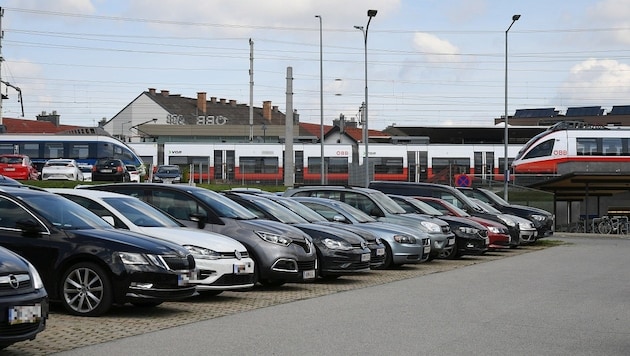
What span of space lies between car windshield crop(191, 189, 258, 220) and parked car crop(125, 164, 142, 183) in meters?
36.0

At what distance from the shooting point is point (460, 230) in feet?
81.2

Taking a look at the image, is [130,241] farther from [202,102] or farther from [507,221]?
[202,102]

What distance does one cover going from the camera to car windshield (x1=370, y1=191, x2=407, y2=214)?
2304cm

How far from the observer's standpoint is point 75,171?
5028cm

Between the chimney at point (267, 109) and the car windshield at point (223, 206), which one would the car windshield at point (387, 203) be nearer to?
the car windshield at point (223, 206)

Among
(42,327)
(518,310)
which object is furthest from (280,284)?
(42,327)

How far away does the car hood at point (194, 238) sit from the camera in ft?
43.4

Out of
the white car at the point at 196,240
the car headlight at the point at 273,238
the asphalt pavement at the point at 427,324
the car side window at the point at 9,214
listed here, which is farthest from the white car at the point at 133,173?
the car side window at the point at 9,214

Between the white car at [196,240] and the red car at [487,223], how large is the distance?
13.6m

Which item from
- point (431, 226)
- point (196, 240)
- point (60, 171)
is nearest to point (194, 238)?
point (196, 240)

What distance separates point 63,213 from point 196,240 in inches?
80.3

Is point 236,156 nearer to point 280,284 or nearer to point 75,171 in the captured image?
point 75,171

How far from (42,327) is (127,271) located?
102 inches

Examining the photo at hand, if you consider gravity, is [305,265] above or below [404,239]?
below
